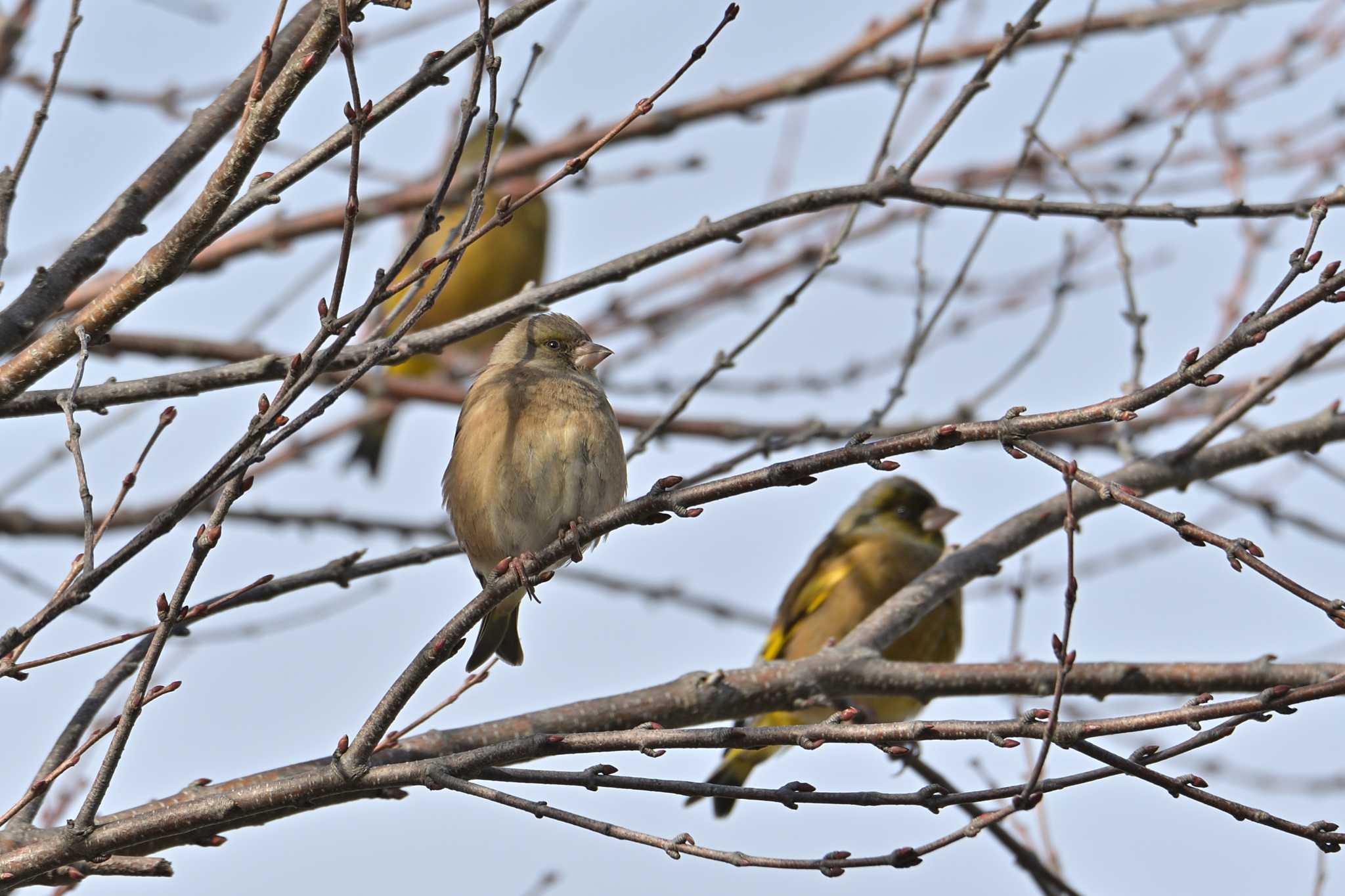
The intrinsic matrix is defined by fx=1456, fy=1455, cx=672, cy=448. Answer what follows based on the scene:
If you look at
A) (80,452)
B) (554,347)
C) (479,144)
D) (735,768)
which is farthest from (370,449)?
(80,452)

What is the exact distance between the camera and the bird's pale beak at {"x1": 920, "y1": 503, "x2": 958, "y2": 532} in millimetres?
7500

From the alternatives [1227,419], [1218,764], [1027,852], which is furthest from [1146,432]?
[1027,852]

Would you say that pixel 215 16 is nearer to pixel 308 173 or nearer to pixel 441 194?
pixel 308 173

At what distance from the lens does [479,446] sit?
4.55 metres

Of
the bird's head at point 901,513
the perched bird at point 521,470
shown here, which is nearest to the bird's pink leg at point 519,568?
the perched bird at point 521,470

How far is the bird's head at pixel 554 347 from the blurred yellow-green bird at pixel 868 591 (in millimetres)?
2047

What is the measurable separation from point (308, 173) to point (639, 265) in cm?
99

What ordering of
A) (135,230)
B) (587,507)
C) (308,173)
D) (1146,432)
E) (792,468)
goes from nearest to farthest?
(792,468)
(308,173)
(135,230)
(587,507)
(1146,432)

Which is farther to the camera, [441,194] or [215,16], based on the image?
[215,16]

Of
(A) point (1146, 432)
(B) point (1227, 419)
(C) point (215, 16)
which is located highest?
(C) point (215, 16)

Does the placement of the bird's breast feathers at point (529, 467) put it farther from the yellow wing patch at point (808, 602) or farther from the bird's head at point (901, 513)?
the bird's head at point (901, 513)

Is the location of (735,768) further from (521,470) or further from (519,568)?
(519,568)

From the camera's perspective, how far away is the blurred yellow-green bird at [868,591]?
669 cm

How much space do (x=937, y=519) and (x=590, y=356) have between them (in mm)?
2982
